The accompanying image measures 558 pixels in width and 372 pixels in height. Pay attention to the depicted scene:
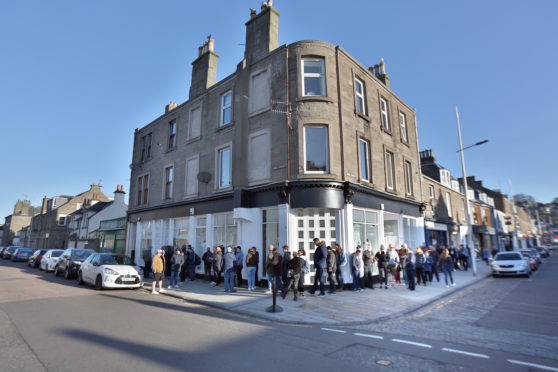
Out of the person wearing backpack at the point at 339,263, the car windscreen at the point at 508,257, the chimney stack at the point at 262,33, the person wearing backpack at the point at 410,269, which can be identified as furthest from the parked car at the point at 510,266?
the chimney stack at the point at 262,33

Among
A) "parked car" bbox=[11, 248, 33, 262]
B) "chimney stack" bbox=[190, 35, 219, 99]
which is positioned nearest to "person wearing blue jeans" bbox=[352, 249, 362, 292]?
"chimney stack" bbox=[190, 35, 219, 99]

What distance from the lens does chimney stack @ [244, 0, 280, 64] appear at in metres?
15.8

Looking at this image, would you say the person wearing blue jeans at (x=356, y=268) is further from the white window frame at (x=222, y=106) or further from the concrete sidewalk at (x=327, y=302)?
the white window frame at (x=222, y=106)

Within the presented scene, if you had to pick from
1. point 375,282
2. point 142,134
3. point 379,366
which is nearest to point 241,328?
point 379,366

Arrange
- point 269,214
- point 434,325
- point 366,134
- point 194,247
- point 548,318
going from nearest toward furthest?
1. point 434,325
2. point 548,318
3. point 269,214
4. point 366,134
5. point 194,247

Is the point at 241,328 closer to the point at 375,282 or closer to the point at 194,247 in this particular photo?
the point at 375,282

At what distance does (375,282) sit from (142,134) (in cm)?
2118

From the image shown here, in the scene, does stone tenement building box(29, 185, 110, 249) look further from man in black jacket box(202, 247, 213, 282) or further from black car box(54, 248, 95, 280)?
man in black jacket box(202, 247, 213, 282)

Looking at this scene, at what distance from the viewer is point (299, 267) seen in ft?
35.4

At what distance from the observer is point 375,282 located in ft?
49.2

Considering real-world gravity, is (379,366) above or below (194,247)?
below

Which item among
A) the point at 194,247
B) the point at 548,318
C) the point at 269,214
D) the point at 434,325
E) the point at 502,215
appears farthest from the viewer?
the point at 502,215

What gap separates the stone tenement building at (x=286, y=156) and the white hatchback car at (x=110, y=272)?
4.37 m

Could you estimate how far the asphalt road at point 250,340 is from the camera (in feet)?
15.7
